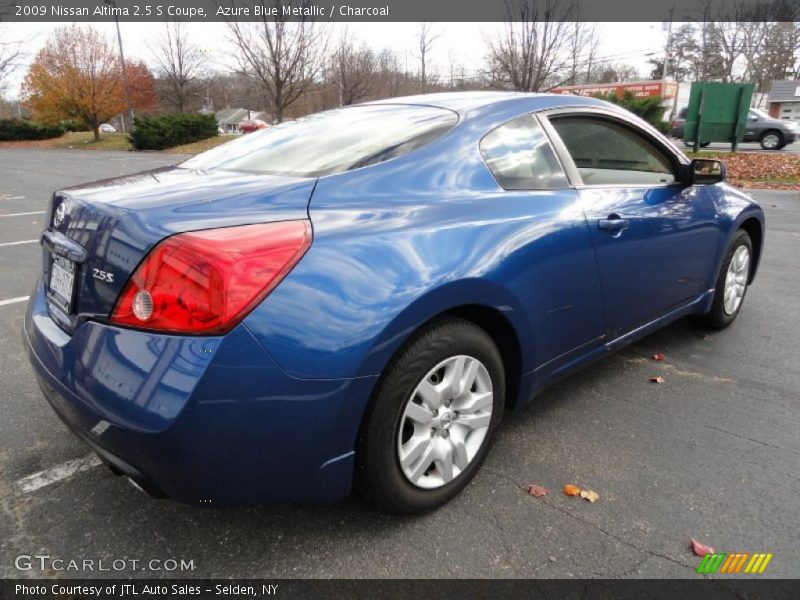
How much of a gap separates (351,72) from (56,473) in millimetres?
29179

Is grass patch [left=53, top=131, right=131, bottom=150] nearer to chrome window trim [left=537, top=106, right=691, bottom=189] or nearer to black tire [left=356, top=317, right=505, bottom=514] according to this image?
chrome window trim [left=537, top=106, right=691, bottom=189]

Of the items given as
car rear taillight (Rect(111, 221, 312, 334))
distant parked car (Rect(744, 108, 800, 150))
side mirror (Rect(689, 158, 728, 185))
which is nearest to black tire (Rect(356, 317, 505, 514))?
car rear taillight (Rect(111, 221, 312, 334))

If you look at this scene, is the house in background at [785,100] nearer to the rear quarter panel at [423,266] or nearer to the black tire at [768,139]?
the black tire at [768,139]

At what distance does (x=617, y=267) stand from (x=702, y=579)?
1370mm

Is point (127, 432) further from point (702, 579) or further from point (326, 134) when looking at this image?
point (702, 579)

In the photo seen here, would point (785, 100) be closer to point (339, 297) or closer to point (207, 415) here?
point (339, 297)

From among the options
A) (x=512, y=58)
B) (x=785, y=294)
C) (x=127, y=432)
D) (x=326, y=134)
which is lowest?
(x=785, y=294)

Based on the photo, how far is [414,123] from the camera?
8.09 ft

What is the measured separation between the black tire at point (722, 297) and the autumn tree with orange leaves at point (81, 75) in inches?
1623

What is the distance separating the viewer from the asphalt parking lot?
6.34ft

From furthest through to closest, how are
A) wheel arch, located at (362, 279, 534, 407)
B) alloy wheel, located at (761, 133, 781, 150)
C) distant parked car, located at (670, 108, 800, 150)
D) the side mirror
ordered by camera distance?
alloy wheel, located at (761, 133, 781, 150), distant parked car, located at (670, 108, 800, 150), the side mirror, wheel arch, located at (362, 279, 534, 407)

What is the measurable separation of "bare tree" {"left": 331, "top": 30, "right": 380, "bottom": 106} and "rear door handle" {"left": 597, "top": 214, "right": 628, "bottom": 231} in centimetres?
2611

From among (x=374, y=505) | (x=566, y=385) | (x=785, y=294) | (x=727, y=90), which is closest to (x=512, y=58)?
(x=727, y=90)

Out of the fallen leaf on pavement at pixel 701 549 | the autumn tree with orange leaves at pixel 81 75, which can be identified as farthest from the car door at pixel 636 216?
the autumn tree with orange leaves at pixel 81 75
